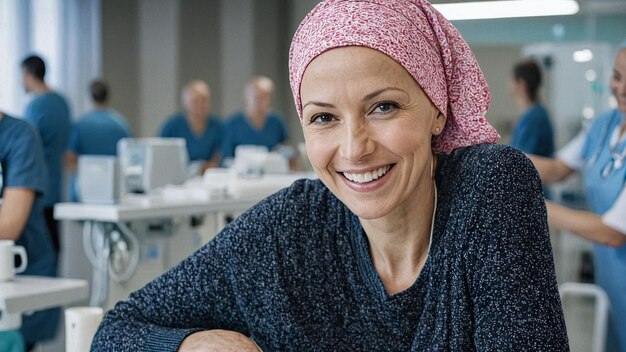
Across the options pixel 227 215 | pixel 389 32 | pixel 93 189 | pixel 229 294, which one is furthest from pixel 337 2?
pixel 227 215

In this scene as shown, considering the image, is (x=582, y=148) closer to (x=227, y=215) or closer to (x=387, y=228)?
(x=387, y=228)

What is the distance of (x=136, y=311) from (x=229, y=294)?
6.4 inches

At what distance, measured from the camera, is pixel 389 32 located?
1.18 metres

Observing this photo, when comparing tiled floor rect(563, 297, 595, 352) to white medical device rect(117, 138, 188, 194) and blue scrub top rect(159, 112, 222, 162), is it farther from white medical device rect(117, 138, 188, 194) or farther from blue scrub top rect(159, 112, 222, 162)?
blue scrub top rect(159, 112, 222, 162)

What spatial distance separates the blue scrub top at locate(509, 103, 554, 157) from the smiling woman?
4.00 metres

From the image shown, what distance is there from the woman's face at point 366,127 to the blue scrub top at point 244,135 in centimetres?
578

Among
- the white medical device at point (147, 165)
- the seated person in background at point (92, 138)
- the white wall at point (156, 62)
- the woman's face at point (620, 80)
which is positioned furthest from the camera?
the white wall at point (156, 62)

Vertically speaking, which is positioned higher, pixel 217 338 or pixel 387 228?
pixel 387 228

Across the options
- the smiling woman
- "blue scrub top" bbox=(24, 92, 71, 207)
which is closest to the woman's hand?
the smiling woman

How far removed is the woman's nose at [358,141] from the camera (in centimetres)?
118

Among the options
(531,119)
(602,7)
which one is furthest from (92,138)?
(602,7)

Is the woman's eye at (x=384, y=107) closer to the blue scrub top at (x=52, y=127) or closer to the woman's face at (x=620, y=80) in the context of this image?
the woman's face at (x=620, y=80)

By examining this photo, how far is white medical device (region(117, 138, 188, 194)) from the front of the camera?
4422mm

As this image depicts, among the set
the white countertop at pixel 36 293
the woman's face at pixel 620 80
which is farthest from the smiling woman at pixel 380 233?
the woman's face at pixel 620 80
